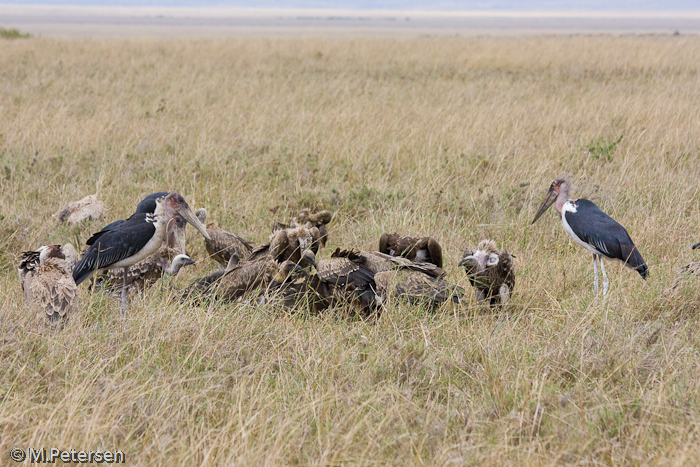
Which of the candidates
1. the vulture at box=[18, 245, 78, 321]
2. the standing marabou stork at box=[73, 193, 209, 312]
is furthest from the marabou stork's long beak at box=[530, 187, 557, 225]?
the vulture at box=[18, 245, 78, 321]

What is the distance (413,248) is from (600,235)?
1384 millimetres

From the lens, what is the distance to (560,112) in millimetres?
10008

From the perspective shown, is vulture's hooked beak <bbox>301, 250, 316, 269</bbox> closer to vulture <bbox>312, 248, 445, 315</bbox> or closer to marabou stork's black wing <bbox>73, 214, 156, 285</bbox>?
vulture <bbox>312, 248, 445, 315</bbox>

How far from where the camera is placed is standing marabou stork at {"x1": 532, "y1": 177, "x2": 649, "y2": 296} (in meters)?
4.42

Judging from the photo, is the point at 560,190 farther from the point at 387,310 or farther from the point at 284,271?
the point at 284,271

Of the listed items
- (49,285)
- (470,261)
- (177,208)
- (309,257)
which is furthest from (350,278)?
(49,285)

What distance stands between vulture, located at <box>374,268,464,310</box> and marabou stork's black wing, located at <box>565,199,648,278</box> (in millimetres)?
1036

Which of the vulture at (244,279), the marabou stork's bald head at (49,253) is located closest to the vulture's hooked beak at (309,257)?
the vulture at (244,279)

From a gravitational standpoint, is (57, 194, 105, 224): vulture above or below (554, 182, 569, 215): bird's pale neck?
below

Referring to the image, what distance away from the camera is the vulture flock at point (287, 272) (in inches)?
168

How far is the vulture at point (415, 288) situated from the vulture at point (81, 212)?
120 inches

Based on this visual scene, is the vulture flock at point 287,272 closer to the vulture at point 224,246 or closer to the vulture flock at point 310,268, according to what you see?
the vulture flock at point 310,268

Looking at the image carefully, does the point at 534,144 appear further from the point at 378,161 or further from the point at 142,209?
the point at 142,209

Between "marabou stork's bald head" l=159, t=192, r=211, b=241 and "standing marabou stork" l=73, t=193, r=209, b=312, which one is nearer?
"standing marabou stork" l=73, t=193, r=209, b=312
